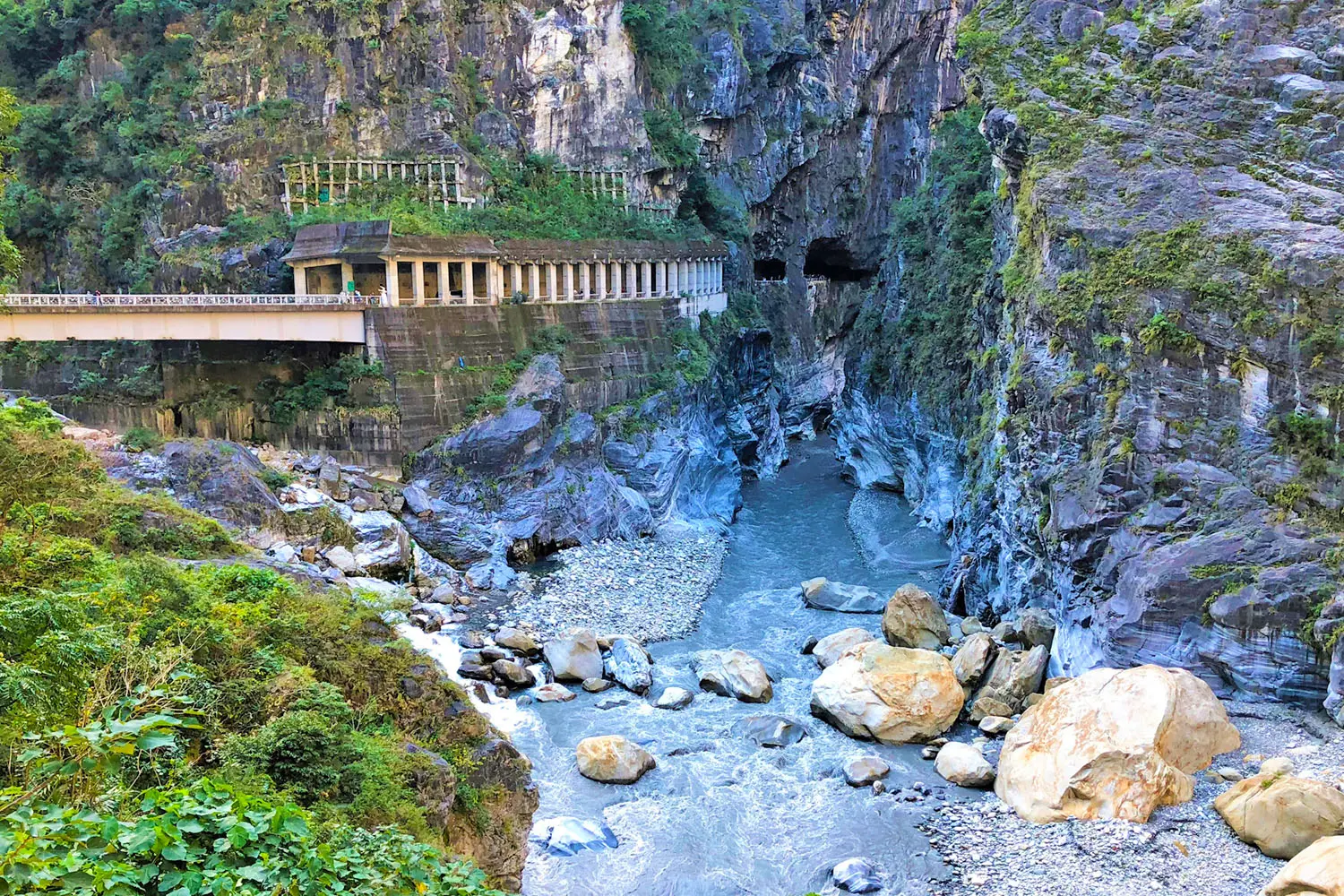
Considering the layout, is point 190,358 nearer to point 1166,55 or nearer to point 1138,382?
point 1138,382

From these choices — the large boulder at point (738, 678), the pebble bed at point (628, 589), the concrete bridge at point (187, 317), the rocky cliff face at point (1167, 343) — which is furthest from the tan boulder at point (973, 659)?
the concrete bridge at point (187, 317)

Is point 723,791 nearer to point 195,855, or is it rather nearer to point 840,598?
point 840,598

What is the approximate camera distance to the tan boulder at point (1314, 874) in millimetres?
14165

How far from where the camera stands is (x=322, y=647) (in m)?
13.6

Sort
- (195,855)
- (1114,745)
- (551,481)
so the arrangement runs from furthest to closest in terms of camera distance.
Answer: (551,481) < (1114,745) < (195,855)

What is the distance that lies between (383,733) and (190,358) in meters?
26.6

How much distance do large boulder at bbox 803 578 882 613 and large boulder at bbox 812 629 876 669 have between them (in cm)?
278

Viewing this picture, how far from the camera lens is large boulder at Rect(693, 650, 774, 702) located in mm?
23375

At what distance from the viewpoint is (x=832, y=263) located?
6419cm

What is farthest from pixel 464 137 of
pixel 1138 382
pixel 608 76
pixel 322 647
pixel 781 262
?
pixel 322 647

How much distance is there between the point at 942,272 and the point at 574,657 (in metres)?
24.3

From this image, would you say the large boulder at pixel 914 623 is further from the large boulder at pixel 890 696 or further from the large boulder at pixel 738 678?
the large boulder at pixel 738 678

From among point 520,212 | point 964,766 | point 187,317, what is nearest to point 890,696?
point 964,766

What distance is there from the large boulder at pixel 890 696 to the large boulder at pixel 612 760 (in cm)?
433
